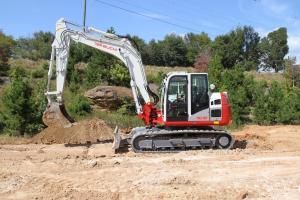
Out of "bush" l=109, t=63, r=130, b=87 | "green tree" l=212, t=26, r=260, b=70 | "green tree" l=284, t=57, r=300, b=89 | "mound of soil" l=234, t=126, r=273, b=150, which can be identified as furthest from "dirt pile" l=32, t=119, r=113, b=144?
"green tree" l=212, t=26, r=260, b=70

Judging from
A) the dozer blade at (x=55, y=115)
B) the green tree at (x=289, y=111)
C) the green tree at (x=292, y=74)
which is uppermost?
the green tree at (x=292, y=74)

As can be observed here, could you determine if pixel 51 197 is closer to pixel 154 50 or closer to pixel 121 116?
pixel 121 116

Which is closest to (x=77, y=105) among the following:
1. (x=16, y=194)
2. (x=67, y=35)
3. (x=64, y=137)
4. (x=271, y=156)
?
(x=64, y=137)

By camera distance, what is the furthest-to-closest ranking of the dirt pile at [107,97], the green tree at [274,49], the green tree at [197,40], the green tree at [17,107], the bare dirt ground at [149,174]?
the green tree at [274,49], the green tree at [197,40], the dirt pile at [107,97], the green tree at [17,107], the bare dirt ground at [149,174]

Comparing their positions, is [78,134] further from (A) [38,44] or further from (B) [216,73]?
(A) [38,44]

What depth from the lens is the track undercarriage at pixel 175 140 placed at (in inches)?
568

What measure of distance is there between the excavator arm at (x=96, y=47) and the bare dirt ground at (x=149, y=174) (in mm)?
1852

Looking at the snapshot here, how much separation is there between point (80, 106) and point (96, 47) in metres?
10.1

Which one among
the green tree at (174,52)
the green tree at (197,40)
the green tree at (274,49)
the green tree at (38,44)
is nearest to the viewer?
the green tree at (38,44)

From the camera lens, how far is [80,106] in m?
25.0

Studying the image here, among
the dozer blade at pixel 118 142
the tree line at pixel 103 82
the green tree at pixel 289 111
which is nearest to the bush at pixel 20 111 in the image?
the tree line at pixel 103 82

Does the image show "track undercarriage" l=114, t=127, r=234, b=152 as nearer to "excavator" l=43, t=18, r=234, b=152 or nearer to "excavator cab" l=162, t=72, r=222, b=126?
"excavator" l=43, t=18, r=234, b=152

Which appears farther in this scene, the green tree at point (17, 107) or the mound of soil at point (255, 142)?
the green tree at point (17, 107)

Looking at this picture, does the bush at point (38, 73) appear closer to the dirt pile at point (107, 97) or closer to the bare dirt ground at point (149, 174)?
the dirt pile at point (107, 97)
